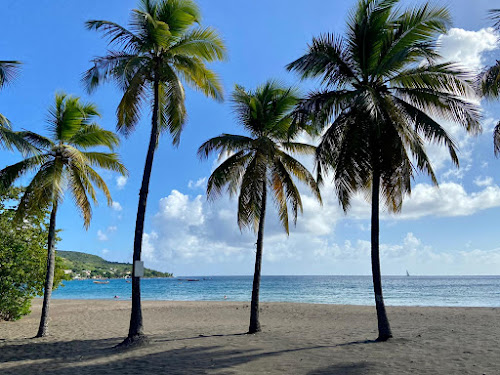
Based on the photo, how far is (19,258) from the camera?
15.2 meters

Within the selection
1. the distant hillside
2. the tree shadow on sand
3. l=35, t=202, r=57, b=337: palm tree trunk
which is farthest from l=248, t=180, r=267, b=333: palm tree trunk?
the distant hillside

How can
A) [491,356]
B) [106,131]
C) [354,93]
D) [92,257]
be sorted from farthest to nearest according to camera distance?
1. [92,257]
2. [106,131]
3. [354,93]
4. [491,356]

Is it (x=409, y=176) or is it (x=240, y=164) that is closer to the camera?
(x=409, y=176)

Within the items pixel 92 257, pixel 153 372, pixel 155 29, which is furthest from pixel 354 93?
pixel 92 257

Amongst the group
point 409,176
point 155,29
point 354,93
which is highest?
point 155,29

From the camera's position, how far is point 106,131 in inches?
527

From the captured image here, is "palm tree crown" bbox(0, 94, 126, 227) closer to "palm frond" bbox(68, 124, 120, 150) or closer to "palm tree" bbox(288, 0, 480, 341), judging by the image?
"palm frond" bbox(68, 124, 120, 150)

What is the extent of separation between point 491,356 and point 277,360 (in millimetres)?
4492

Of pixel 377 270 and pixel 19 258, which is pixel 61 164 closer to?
pixel 19 258

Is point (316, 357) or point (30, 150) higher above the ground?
point (30, 150)

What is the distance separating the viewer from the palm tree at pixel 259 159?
503 inches

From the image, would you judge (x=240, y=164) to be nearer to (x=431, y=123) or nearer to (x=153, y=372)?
(x=431, y=123)

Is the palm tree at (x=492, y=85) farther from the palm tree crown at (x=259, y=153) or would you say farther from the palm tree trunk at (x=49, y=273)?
the palm tree trunk at (x=49, y=273)

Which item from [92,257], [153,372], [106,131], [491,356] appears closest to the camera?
[153,372]
